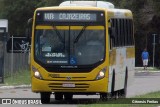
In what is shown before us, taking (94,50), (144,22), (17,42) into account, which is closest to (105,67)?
(94,50)

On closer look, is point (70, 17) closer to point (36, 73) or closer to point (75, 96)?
point (36, 73)

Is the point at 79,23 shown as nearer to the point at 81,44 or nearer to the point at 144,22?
the point at 81,44

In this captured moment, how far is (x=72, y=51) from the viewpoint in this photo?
2336cm

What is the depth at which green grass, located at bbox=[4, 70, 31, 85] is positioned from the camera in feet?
127

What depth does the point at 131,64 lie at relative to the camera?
2878cm

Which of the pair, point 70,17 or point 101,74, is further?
point 70,17

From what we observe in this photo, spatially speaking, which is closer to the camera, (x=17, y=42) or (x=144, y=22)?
(x=17, y=42)

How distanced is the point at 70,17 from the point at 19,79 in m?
18.3

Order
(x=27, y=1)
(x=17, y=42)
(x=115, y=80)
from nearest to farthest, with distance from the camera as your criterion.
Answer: (x=115, y=80) → (x=17, y=42) → (x=27, y=1)

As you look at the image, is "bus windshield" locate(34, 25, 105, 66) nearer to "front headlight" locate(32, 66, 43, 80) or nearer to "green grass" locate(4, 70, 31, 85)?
"front headlight" locate(32, 66, 43, 80)

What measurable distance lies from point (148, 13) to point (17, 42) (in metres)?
21.6

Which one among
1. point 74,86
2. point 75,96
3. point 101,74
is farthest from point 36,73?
point 75,96

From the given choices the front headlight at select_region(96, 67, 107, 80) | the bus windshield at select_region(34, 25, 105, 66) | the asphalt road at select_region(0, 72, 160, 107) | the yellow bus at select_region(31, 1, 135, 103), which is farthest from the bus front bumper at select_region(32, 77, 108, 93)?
the bus windshield at select_region(34, 25, 105, 66)

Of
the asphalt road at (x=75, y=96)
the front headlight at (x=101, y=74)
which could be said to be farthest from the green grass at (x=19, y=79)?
the front headlight at (x=101, y=74)
